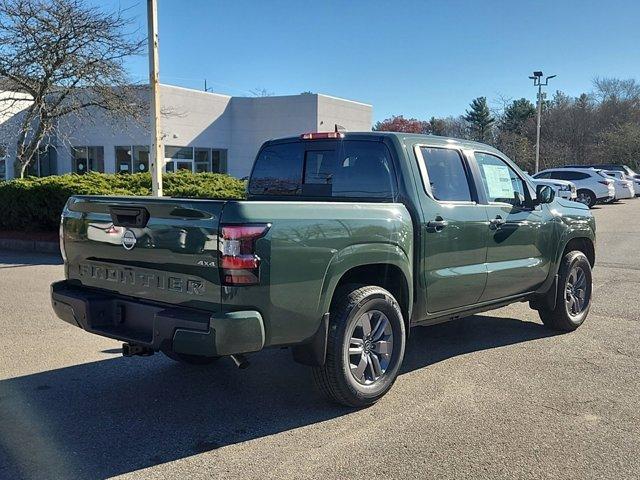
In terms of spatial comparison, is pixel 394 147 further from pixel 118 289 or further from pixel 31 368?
pixel 31 368

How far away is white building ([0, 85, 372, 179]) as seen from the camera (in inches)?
1254

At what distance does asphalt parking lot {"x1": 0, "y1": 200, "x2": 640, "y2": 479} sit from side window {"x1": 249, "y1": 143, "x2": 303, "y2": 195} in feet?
5.29

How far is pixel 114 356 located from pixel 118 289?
1.74 m

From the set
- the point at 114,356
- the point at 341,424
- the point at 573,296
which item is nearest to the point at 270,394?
the point at 341,424

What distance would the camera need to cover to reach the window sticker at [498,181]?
5.76 metres

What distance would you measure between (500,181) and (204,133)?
1161 inches

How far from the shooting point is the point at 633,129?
177ft

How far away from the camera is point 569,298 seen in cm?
673

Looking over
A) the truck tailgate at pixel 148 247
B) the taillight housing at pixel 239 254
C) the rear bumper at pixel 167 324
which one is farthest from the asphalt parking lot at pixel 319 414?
the taillight housing at pixel 239 254

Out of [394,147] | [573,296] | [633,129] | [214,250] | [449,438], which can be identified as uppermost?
[633,129]

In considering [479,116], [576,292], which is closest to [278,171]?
[576,292]

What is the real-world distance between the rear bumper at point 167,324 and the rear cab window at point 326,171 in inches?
72.1

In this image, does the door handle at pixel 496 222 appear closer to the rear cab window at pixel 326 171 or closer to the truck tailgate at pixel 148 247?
the rear cab window at pixel 326 171

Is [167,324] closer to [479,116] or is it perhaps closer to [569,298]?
[569,298]
